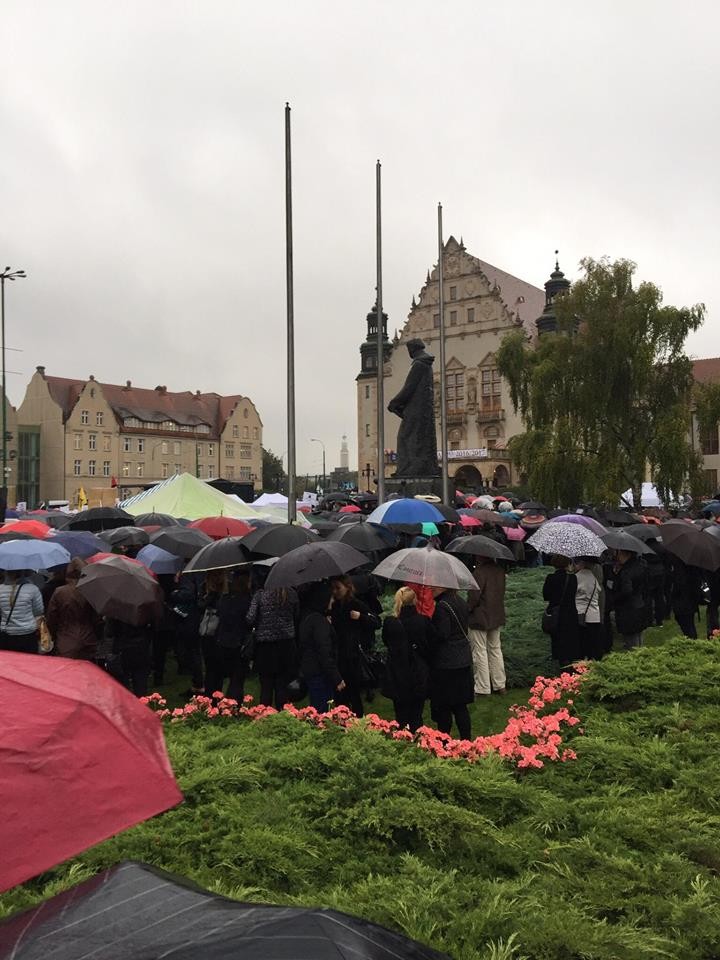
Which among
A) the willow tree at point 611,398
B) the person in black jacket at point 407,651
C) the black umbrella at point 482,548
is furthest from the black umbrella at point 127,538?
the willow tree at point 611,398

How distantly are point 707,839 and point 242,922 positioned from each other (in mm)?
3828

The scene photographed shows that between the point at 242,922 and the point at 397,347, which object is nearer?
the point at 242,922

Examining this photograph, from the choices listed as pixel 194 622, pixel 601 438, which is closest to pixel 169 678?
pixel 194 622

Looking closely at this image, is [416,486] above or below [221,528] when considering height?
above

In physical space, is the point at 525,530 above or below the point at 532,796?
above

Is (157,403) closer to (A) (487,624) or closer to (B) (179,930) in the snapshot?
(A) (487,624)

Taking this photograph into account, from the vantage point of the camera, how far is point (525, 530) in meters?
18.2

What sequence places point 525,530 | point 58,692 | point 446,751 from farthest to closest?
point 525,530 → point 446,751 → point 58,692

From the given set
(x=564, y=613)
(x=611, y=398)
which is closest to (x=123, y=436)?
(x=611, y=398)

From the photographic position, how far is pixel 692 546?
10.9m

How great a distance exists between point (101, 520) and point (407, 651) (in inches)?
403

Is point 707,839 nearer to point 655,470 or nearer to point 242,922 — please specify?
point 242,922

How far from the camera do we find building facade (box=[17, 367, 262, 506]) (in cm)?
8125

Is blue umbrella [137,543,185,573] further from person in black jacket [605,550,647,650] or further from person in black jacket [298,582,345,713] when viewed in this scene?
person in black jacket [605,550,647,650]
